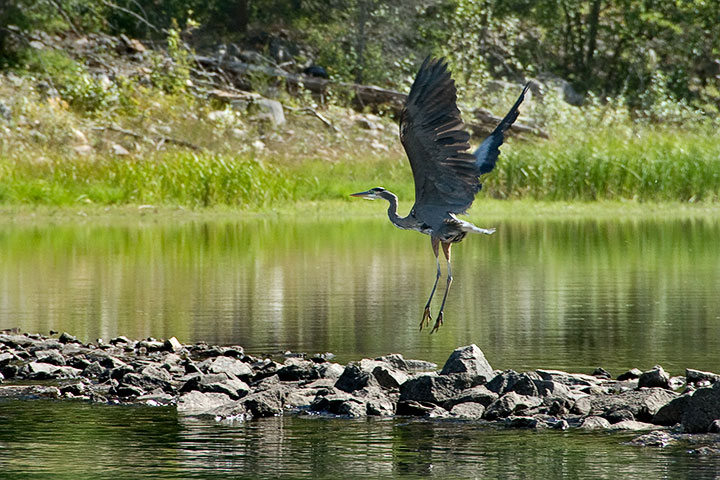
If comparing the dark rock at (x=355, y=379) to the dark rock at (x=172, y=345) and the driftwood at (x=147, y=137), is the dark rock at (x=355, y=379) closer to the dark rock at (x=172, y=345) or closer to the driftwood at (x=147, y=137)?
the dark rock at (x=172, y=345)

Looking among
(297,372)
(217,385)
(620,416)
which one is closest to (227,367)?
(297,372)

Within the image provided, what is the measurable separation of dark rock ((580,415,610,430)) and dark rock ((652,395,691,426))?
0.91 ft

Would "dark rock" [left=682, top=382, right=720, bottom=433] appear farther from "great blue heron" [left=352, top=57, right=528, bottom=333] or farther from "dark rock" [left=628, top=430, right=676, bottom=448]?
"great blue heron" [left=352, top=57, right=528, bottom=333]

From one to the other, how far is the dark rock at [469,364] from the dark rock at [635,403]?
767 millimetres

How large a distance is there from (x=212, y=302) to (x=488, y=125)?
21.8m

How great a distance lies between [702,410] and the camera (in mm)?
6785

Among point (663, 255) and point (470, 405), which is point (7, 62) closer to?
point (663, 255)

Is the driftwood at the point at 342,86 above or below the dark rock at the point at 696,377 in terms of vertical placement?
above

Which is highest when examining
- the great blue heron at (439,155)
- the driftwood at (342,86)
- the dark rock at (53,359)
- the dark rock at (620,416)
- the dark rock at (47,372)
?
the driftwood at (342,86)

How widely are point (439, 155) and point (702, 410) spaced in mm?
2989

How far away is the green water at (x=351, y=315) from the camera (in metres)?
6.58

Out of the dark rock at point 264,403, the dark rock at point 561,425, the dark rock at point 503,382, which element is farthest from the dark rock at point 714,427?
the dark rock at point 264,403

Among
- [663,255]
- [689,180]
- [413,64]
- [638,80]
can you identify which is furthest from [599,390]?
[638,80]

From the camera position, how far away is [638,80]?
138 feet
